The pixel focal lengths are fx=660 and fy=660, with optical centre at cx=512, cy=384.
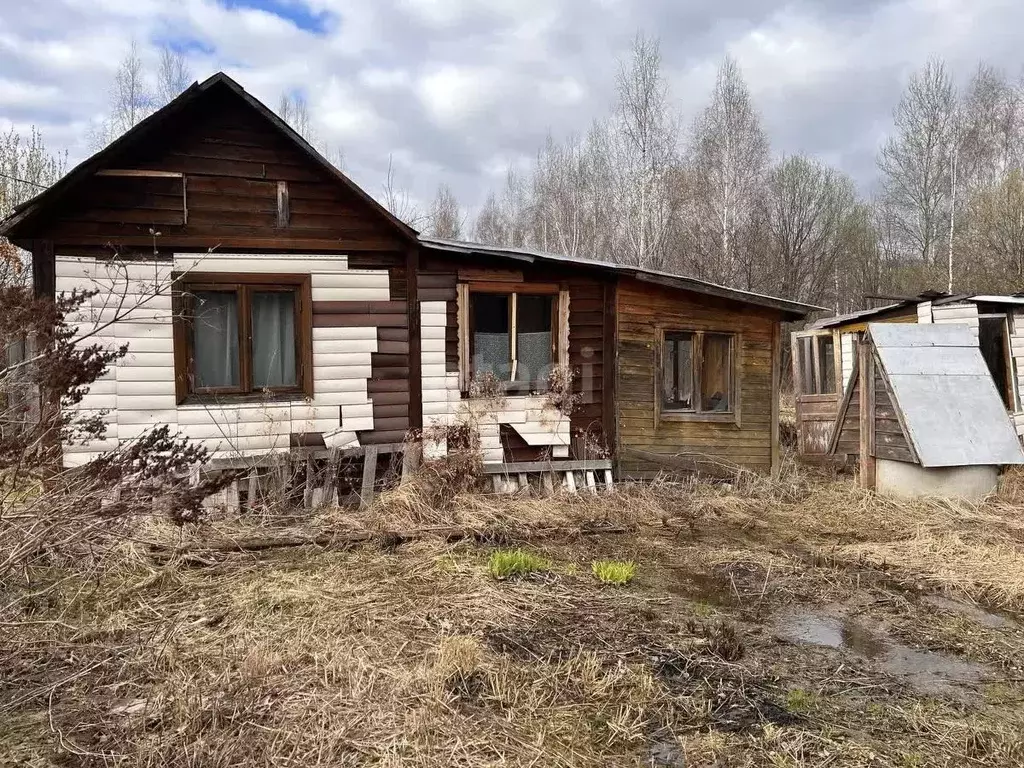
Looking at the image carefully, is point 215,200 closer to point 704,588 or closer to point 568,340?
point 568,340

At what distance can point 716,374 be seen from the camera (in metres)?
10.0

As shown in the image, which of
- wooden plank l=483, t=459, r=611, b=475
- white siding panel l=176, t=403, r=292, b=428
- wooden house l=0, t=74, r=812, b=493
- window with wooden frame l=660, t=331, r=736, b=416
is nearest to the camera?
wooden house l=0, t=74, r=812, b=493

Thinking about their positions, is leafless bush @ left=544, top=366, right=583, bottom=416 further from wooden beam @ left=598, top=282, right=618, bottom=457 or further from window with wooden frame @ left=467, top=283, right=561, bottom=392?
wooden beam @ left=598, top=282, right=618, bottom=457

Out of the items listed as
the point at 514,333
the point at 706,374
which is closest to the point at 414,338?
the point at 514,333

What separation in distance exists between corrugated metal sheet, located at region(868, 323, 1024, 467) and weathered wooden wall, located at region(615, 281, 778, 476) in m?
1.63

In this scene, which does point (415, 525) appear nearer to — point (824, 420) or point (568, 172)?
point (824, 420)

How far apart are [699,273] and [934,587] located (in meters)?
20.3

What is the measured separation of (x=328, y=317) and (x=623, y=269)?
391cm

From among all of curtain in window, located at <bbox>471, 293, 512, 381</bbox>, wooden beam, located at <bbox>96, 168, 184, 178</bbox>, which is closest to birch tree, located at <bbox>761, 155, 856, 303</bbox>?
curtain in window, located at <bbox>471, 293, 512, 381</bbox>

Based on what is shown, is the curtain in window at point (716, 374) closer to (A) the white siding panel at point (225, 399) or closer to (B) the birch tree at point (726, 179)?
(A) the white siding panel at point (225, 399)

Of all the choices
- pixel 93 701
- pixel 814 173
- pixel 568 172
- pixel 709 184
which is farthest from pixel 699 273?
pixel 93 701

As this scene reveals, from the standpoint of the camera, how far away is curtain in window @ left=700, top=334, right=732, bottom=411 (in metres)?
9.90

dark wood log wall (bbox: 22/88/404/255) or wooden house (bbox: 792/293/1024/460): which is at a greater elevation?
dark wood log wall (bbox: 22/88/404/255)

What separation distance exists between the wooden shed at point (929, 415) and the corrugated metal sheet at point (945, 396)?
0.01 metres
